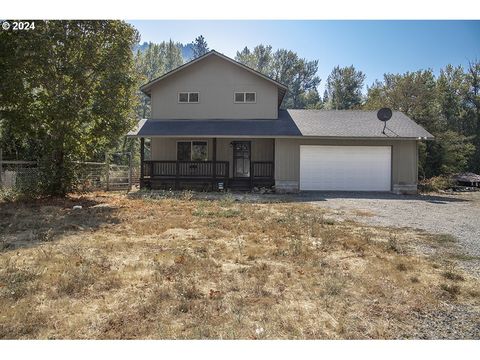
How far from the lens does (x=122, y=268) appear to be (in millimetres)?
5027

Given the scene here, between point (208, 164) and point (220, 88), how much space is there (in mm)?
4250

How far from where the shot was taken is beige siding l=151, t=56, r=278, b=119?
18.6m

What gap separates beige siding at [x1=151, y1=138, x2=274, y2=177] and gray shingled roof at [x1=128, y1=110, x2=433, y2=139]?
3.17ft

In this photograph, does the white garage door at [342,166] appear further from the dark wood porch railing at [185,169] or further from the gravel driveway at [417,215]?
the dark wood porch railing at [185,169]

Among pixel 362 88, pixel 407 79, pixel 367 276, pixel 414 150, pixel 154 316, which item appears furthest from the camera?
pixel 362 88

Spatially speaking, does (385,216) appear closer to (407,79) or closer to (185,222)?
(185,222)

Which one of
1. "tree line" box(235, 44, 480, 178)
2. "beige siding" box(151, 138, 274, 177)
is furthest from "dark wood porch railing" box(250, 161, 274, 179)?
"tree line" box(235, 44, 480, 178)

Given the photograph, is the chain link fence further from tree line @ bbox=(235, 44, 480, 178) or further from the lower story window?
tree line @ bbox=(235, 44, 480, 178)

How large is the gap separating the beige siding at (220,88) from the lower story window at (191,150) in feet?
4.60

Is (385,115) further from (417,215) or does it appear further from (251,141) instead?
(417,215)

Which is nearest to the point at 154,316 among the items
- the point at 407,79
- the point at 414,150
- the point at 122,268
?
the point at 122,268

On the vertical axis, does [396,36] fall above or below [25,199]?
above

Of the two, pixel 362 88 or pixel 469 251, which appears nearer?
pixel 469 251

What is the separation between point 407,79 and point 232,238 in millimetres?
31002
